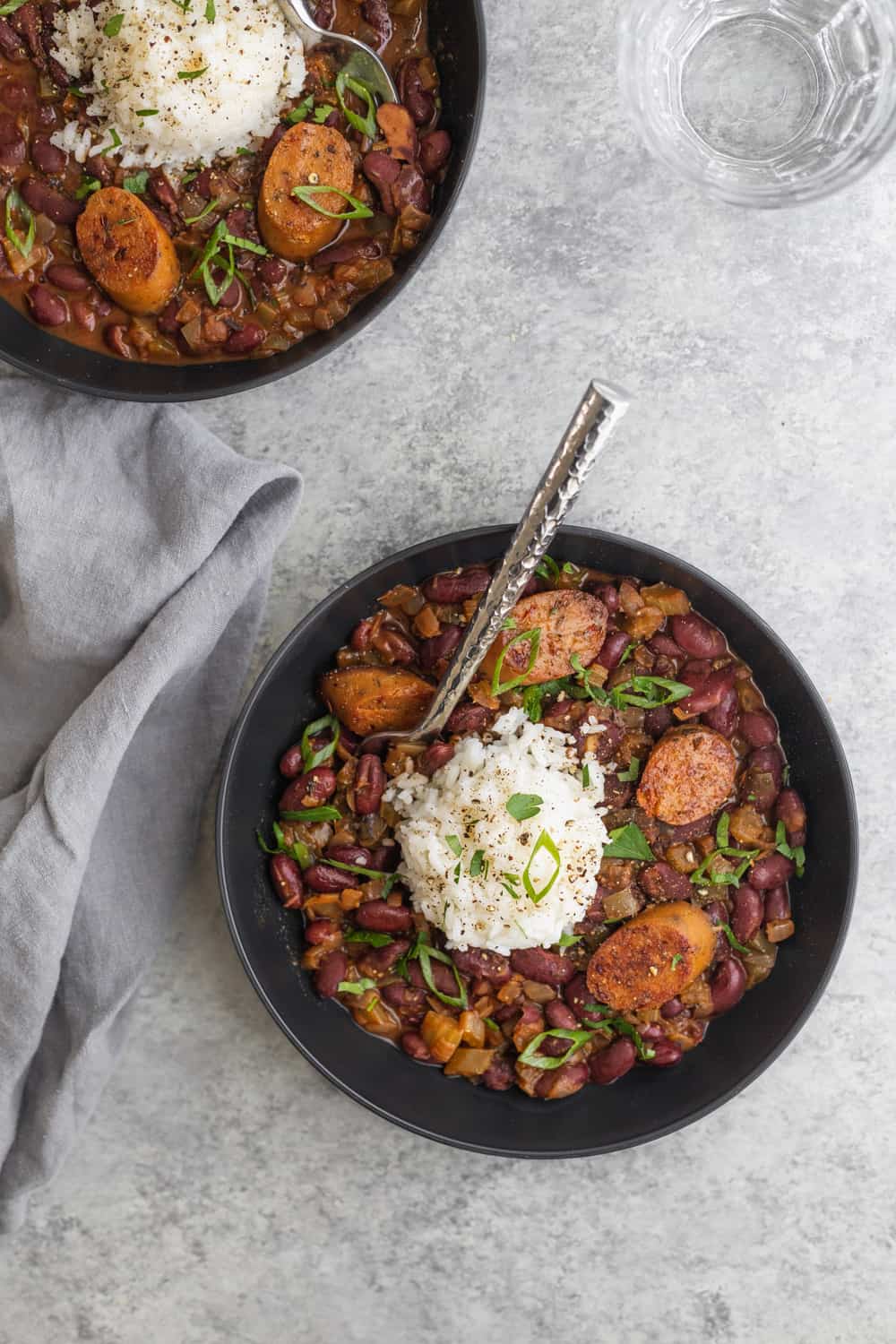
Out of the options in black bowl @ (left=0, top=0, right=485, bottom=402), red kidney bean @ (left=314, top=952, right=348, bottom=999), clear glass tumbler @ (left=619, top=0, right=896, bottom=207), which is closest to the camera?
black bowl @ (left=0, top=0, right=485, bottom=402)

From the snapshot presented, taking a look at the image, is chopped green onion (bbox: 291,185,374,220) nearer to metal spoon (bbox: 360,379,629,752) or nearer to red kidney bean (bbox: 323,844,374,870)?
metal spoon (bbox: 360,379,629,752)

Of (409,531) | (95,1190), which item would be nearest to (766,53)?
(409,531)

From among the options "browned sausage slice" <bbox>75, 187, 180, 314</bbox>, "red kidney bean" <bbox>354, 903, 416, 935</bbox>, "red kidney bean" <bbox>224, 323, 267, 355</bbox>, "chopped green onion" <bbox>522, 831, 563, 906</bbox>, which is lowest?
"red kidney bean" <bbox>354, 903, 416, 935</bbox>

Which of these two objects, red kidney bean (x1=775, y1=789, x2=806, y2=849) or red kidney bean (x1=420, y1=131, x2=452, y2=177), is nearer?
red kidney bean (x1=420, y1=131, x2=452, y2=177)

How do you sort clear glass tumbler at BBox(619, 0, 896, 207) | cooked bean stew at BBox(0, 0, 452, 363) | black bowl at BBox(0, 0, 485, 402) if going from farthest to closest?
1. clear glass tumbler at BBox(619, 0, 896, 207)
2. cooked bean stew at BBox(0, 0, 452, 363)
3. black bowl at BBox(0, 0, 485, 402)

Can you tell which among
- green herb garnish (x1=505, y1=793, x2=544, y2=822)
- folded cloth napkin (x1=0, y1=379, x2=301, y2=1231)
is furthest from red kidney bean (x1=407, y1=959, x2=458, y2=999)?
folded cloth napkin (x1=0, y1=379, x2=301, y2=1231)

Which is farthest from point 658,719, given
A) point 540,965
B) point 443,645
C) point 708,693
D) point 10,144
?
point 10,144

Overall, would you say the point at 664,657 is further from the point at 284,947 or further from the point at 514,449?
the point at 284,947
